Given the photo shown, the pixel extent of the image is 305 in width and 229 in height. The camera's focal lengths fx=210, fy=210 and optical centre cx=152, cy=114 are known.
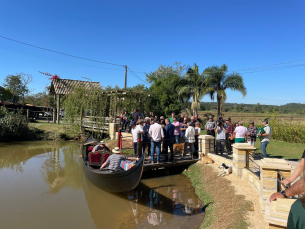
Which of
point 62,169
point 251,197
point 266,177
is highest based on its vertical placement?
point 266,177

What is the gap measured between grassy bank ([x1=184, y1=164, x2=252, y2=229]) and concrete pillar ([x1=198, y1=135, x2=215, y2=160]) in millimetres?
882

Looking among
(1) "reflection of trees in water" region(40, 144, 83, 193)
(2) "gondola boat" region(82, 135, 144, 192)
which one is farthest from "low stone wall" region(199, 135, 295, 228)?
(1) "reflection of trees in water" region(40, 144, 83, 193)

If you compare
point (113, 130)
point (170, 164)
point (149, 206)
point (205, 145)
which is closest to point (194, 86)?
point (113, 130)

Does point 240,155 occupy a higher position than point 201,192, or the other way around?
point 240,155

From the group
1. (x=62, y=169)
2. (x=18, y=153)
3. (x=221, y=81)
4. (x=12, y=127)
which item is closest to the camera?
(x=62, y=169)

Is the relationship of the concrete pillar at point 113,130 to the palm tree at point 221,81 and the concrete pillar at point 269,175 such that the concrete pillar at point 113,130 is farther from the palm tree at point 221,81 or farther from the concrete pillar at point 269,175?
the concrete pillar at point 269,175

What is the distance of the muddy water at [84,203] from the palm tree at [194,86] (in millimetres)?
10594

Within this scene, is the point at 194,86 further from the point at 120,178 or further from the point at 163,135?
the point at 120,178

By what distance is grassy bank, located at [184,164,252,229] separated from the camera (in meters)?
4.21

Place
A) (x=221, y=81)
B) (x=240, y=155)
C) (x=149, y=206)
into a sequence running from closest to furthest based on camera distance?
(x=149, y=206) → (x=240, y=155) → (x=221, y=81)

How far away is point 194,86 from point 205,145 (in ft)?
35.3

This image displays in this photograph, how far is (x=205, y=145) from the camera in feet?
28.4

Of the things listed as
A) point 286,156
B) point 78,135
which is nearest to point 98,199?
point 286,156

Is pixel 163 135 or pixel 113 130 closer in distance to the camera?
pixel 163 135
